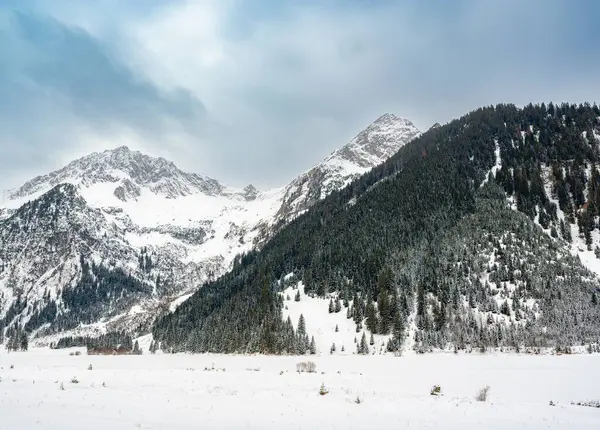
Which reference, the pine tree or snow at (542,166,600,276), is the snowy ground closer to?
the pine tree

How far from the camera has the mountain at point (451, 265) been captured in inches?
3959

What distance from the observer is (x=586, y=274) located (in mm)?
108000

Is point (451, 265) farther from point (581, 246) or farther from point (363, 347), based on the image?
point (581, 246)

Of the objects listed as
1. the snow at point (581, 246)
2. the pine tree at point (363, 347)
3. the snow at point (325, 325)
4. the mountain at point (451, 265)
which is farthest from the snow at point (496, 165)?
the pine tree at point (363, 347)

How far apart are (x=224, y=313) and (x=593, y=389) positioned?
12912 cm

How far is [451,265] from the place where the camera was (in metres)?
119

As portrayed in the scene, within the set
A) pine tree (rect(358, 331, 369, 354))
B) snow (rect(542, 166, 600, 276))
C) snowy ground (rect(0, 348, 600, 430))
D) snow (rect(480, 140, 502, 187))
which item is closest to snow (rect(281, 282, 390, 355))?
pine tree (rect(358, 331, 369, 354))

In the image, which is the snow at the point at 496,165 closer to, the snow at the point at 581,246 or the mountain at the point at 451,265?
the mountain at the point at 451,265

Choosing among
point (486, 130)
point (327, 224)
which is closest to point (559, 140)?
point (486, 130)

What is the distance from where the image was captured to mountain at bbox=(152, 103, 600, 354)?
10056cm

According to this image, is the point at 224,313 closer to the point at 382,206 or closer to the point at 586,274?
the point at 382,206

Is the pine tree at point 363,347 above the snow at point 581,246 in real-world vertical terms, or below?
below

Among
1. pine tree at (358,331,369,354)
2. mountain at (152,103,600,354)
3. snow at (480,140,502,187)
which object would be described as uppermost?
snow at (480,140,502,187)

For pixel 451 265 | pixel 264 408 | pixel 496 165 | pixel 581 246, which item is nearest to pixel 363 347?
pixel 451 265
